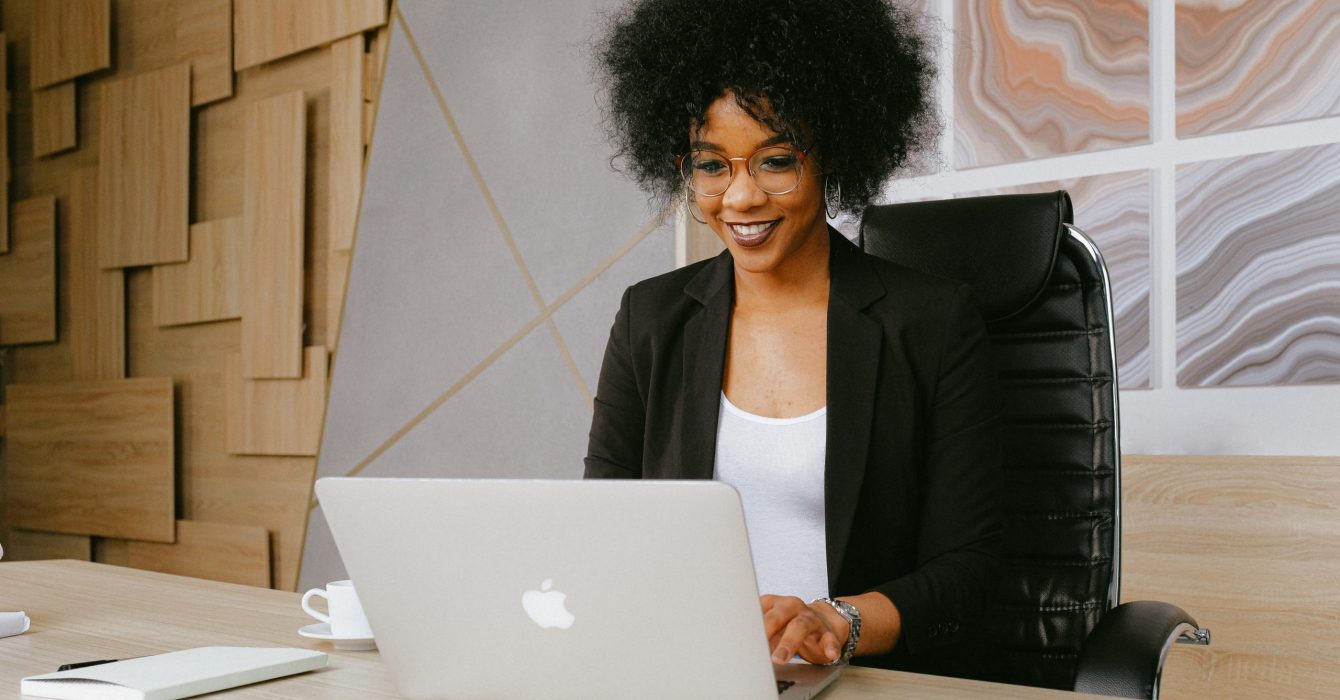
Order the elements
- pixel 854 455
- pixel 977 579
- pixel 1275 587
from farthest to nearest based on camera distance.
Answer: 1. pixel 1275 587
2. pixel 854 455
3. pixel 977 579

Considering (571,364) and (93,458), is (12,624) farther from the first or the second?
(93,458)

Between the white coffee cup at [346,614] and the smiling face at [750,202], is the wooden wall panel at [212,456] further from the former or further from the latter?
the white coffee cup at [346,614]

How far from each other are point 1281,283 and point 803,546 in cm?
115

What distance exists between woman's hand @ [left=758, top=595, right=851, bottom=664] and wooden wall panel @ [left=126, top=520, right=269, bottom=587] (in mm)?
2914

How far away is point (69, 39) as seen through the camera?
4.45 m

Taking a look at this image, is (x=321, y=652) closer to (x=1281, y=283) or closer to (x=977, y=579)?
(x=977, y=579)

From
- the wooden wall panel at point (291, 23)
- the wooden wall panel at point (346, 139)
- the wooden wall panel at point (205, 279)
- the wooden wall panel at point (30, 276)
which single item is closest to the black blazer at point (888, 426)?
the wooden wall panel at point (346, 139)

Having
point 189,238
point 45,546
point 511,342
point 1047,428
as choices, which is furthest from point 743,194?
point 45,546

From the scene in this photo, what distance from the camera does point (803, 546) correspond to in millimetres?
1556

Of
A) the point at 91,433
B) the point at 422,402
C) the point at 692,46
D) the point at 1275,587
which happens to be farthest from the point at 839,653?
the point at 91,433

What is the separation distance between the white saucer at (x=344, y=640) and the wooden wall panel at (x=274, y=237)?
249cm

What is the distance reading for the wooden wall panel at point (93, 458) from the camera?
409 cm

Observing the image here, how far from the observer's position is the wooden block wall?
3.61 m

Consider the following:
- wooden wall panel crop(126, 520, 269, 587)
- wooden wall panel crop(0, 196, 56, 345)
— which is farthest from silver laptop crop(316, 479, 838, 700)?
wooden wall panel crop(0, 196, 56, 345)
